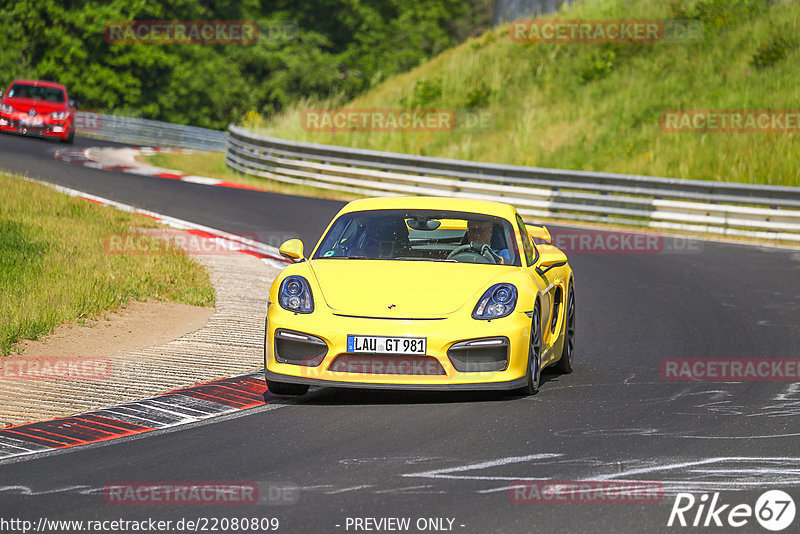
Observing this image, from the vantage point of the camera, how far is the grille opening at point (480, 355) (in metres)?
7.88

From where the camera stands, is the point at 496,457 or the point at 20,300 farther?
the point at 20,300

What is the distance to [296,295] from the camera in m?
8.24

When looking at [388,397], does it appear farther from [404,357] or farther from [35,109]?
[35,109]

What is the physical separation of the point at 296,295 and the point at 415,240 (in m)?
1.61

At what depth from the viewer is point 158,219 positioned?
63.7ft

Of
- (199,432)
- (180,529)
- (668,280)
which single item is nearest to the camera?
(180,529)

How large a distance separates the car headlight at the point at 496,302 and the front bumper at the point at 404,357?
6 cm

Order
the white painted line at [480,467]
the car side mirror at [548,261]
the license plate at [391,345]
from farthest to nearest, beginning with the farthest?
the car side mirror at [548,261], the license plate at [391,345], the white painted line at [480,467]

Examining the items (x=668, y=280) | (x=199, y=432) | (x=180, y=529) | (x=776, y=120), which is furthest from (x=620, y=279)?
(x=776, y=120)

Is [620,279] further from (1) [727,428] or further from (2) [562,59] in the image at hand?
(2) [562,59]

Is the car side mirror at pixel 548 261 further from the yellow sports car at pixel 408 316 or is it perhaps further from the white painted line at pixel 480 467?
the white painted line at pixel 480 467

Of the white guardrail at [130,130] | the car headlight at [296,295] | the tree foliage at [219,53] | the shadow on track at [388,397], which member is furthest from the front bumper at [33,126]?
the car headlight at [296,295]

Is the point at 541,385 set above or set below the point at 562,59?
below

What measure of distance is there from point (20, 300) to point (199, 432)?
4.69 m
